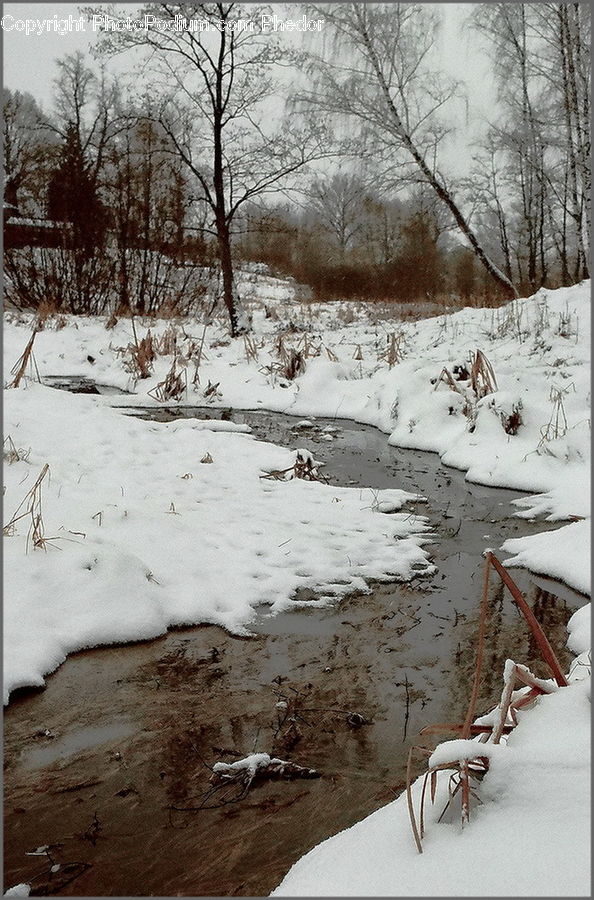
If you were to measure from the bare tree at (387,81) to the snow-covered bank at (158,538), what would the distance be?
27.6 feet

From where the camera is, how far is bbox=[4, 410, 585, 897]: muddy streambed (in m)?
1.28

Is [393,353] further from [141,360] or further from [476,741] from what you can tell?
[476,741]

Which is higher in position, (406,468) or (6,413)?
(6,413)

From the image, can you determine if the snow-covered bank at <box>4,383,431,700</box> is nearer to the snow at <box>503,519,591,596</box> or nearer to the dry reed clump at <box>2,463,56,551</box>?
the dry reed clump at <box>2,463,56,551</box>

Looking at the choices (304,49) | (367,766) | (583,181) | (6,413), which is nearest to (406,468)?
(6,413)

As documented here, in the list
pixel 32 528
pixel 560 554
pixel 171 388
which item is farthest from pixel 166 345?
pixel 560 554

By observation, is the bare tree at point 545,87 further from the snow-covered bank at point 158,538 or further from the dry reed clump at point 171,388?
the snow-covered bank at point 158,538

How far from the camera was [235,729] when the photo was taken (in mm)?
1696

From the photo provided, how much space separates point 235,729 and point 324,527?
5.38ft

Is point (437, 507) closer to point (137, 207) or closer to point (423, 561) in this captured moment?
point (423, 561)

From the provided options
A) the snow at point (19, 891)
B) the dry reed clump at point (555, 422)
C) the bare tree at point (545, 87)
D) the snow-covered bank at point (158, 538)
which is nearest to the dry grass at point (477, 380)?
the dry reed clump at point (555, 422)

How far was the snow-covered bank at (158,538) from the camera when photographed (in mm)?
2180

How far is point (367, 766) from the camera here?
5.10ft

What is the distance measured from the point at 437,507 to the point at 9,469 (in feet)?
7.71
